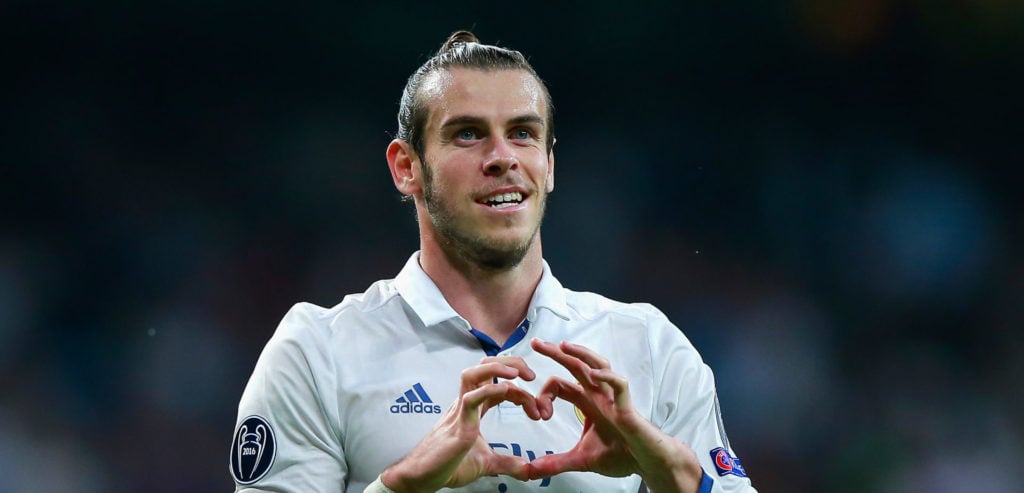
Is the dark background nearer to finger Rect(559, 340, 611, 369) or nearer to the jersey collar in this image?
the jersey collar

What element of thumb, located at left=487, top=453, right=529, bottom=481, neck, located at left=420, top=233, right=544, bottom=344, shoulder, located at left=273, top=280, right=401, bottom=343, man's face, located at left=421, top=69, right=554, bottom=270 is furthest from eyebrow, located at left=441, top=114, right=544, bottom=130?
thumb, located at left=487, top=453, right=529, bottom=481

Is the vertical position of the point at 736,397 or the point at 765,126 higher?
the point at 765,126

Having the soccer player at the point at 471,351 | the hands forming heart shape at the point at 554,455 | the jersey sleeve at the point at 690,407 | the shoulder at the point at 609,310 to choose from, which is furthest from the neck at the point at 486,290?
the hands forming heart shape at the point at 554,455

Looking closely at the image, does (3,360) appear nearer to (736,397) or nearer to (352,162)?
(352,162)

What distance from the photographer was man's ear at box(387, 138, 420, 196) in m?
2.70

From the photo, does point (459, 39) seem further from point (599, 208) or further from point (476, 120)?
point (599, 208)

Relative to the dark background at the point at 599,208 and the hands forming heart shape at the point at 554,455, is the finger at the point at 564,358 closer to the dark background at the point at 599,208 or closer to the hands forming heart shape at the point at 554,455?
the hands forming heart shape at the point at 554,455

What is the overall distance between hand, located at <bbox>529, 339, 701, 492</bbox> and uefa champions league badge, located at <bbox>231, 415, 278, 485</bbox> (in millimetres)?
612

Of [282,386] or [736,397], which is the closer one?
[282,386]

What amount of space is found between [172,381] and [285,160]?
1.20m

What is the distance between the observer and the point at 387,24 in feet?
18.0

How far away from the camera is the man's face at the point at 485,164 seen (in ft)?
8.20

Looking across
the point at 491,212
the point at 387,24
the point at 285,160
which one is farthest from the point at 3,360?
the point at 491,212

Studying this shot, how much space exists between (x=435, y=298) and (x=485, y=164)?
362 millimetres
